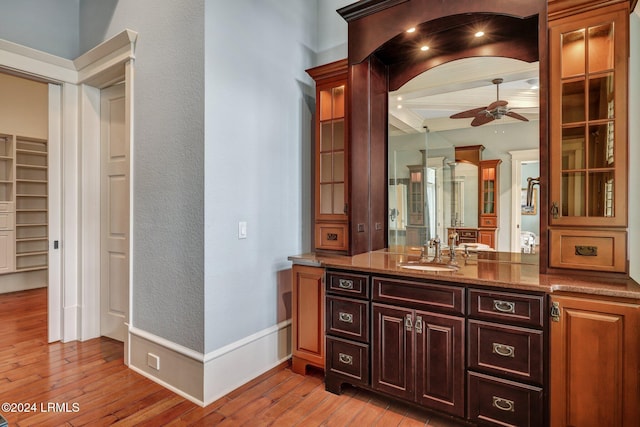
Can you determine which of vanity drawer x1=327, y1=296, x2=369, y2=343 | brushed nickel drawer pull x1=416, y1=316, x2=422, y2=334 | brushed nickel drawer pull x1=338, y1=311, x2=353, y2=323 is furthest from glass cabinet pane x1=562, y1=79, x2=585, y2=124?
brushed nickel drawer pull x1=338, y1=311, x2=353, y2=323

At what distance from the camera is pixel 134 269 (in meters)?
2.63

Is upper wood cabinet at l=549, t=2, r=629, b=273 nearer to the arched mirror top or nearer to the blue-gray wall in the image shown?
the arched mirror top

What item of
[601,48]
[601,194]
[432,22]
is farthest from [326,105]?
[601,194]

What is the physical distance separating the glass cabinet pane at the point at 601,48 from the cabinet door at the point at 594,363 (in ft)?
4.02

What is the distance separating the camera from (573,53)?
1845mm

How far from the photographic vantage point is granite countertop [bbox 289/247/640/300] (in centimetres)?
161

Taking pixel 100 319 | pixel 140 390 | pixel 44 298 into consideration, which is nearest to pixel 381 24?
pixel 140 390

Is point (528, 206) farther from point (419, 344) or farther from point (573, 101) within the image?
point (419, 344)

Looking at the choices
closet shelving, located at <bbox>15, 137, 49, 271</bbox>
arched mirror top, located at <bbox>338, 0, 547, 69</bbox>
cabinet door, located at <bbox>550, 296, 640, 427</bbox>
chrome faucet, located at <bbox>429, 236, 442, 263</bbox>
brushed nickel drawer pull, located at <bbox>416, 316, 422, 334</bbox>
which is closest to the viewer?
cabinet door, located at <bbox>550, 296, 640, 427</bbox>

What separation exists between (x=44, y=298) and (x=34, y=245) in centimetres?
110

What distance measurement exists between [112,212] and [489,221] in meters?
3.26

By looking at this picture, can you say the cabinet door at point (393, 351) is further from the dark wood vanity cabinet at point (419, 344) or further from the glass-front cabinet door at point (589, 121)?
the glass-front cabinet door at point (589, 121)

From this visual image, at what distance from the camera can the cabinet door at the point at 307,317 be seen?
247 centimetres

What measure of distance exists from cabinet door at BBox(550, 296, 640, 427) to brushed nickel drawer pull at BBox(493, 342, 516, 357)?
0.17 metres
